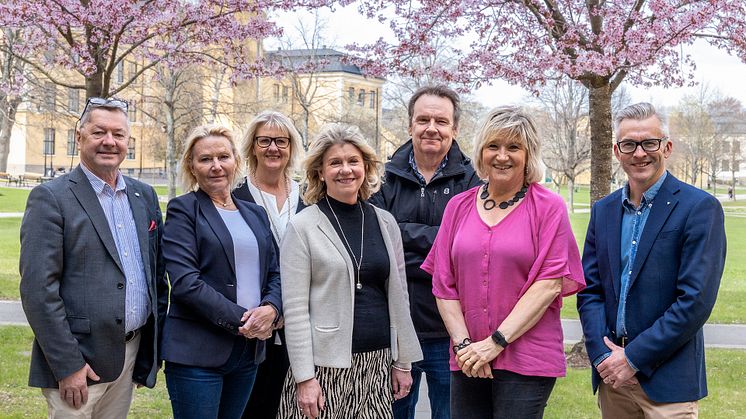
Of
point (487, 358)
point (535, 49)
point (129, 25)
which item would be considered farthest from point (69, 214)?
point (535, 49)

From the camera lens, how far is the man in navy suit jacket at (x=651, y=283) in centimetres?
353

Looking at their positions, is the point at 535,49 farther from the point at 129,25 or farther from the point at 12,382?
the point at 12,382

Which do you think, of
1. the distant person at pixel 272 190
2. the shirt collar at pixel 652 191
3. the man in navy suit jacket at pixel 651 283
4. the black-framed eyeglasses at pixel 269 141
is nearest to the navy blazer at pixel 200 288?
the distant person at pixel 272 190

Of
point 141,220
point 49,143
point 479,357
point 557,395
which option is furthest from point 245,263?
point 49,143

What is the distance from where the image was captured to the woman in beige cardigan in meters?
3.82

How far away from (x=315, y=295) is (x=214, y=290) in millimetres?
555

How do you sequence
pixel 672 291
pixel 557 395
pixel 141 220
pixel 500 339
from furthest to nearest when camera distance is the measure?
1. pixel 557 395
2. pixel 141 220
3. pixel 672 291
4. pixel 500 339

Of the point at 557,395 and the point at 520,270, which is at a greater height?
the point at 520,270

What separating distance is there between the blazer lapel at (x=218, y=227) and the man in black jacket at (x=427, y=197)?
95cm

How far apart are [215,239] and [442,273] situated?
1.27 m

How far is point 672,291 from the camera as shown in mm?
3631

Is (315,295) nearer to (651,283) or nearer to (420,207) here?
(420,207)

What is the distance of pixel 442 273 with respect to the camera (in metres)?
3.84

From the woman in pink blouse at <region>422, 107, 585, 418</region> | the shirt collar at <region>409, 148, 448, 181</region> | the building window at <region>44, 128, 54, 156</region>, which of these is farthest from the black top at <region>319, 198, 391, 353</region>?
the building window at <region>44, 128, 54, 156</region>
